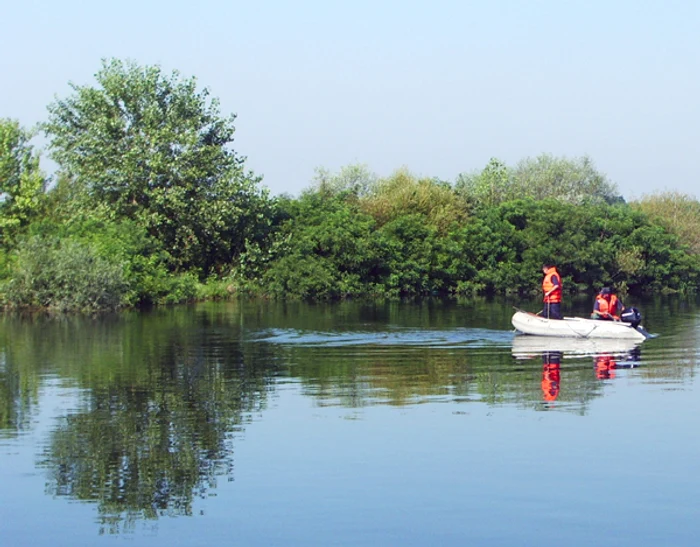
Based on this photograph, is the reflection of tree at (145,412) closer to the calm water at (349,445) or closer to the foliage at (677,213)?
the calm water at (349,445)

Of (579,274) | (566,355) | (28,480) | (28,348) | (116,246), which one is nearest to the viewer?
(28,480)

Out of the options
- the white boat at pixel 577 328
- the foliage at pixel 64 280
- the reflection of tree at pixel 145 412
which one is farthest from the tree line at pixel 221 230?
the white boat at pixel 577 328

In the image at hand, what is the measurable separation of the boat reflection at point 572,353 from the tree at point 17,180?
31159mm

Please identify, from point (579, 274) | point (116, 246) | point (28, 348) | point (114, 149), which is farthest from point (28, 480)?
point (579, 274)

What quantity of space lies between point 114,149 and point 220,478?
40.8m

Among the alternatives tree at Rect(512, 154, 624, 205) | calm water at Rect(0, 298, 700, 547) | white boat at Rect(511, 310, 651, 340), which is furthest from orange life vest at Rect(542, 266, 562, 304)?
tree at Rect(512, 154, 624, 205)

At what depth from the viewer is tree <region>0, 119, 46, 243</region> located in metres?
54.1

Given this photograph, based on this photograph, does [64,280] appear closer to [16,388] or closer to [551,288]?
[551,288]

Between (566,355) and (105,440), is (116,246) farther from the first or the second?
(105,440)

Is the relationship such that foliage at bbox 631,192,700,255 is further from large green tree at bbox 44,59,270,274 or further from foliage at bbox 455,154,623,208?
large green tree at bbox 44,59,270,274

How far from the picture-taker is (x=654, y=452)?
15.4 meters

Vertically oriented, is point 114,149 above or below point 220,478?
above

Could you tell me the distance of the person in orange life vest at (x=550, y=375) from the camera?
20656 millimetres

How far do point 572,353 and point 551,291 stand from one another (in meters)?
4.02
